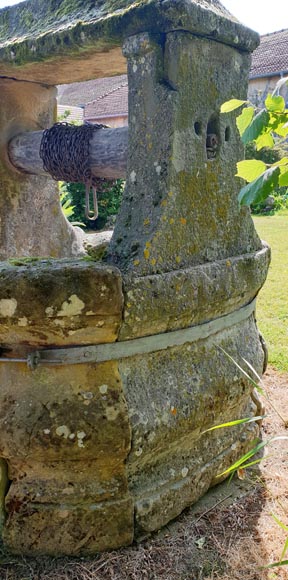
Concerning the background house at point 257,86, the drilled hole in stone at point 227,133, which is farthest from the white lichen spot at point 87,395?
the background house at point 257,86

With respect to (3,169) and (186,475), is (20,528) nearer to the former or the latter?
(186,475)

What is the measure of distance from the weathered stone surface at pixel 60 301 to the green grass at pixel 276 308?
224cm

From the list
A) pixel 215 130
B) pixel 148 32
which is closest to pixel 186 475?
pixel 215 130

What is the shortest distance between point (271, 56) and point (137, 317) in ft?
65.6

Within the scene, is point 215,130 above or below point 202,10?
below

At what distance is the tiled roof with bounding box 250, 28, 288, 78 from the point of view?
18.4 meters

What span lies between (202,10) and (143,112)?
0.44 metres

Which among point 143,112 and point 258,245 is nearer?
point 143,112

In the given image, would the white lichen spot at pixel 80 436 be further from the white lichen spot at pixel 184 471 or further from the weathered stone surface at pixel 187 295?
the white lichen spot at pixel 184 471

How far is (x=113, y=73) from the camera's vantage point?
2.73 meters

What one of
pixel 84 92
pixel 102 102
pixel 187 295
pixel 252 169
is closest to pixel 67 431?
pixel 187 295

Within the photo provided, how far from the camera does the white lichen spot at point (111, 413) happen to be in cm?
196

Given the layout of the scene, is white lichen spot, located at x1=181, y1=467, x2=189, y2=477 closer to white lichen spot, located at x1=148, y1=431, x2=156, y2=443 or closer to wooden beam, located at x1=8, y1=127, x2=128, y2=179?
white lichen spot, located at x1=148, y1=431, x2=156, y2=443

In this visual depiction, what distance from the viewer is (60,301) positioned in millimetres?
1830
